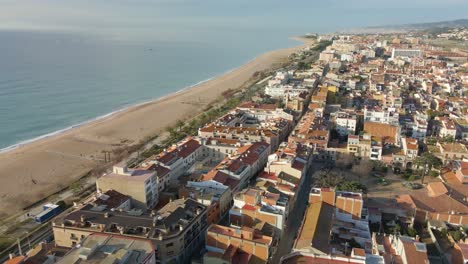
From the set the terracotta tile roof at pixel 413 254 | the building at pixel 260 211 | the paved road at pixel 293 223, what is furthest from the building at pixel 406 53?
the terracotta tile roof at pixel 413 254

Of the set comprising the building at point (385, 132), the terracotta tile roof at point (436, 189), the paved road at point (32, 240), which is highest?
the building at point (385, 132)

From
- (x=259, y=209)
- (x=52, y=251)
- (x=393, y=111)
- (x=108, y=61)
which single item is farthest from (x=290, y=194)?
(x=108, y=61)

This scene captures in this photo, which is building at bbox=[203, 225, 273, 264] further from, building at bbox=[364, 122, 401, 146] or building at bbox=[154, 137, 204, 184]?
building at bbox=[364, 122, 401, 146]

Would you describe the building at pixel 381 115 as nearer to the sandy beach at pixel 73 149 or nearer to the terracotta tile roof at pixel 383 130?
the terracotta tile roof at pixel 383 130

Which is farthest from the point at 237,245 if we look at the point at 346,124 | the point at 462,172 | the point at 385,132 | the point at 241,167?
the point at 346,124

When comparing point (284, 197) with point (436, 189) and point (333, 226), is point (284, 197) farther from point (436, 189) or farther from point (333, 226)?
point (436, 189)

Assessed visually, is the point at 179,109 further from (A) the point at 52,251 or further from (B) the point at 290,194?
(A) the point at 52,251
